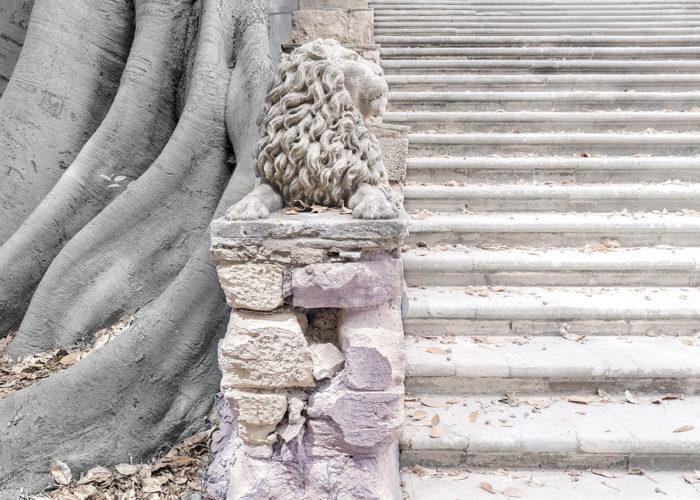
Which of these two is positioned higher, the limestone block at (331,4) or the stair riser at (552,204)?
the limestone block at (331,4)

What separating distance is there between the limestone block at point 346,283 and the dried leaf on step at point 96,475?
177 cm

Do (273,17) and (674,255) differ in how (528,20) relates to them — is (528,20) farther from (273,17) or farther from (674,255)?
(674,255)

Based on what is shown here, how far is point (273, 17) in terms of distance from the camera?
5746mm

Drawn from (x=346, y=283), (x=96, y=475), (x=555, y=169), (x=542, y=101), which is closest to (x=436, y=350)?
(x=346, y=283)

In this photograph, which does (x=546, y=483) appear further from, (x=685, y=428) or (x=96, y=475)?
(x=96, y=475)

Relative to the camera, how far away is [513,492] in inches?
104

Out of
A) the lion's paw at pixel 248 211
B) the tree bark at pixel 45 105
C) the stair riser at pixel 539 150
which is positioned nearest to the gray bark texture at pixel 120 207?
the tree bark at pixel 45 105

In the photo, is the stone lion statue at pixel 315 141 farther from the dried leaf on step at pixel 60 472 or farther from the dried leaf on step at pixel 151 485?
the dried leaf on step at pixel 60 472

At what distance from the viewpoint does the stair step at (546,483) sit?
8.67ft

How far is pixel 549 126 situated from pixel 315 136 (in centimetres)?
377

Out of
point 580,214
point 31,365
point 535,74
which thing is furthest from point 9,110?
point 535,74

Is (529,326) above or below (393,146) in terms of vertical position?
below

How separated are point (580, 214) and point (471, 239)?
1.04m

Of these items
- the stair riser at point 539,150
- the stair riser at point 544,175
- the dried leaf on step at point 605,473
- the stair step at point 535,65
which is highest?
the stair step at point 535,65
